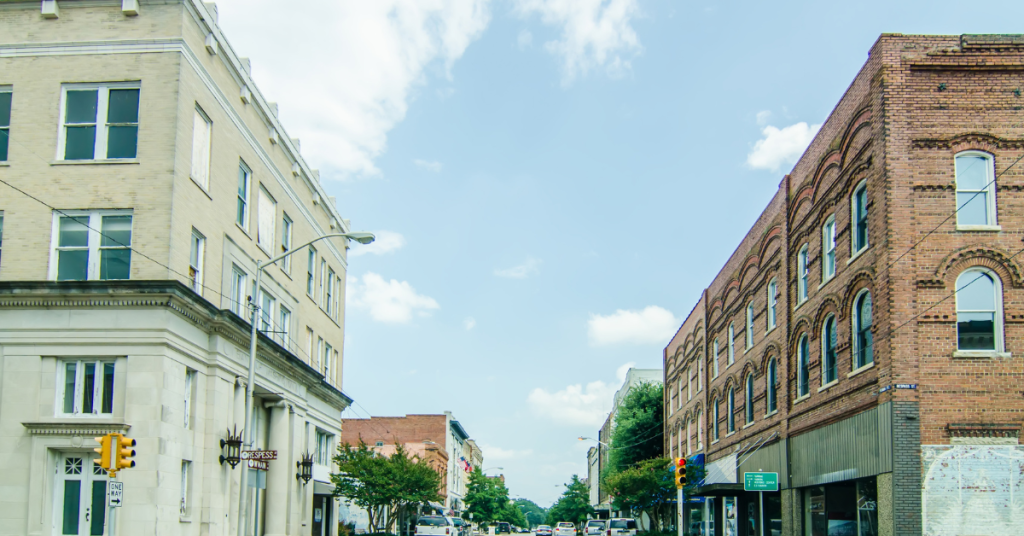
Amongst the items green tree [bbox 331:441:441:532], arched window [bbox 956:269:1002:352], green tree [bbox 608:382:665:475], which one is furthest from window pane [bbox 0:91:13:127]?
green tree [bbox 608:382:665:475]

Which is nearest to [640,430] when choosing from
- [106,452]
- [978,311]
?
[978,311]

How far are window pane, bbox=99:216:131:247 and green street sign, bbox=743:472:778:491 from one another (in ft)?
66.2

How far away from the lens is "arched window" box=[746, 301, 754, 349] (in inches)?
1528

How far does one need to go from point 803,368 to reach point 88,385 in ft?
70.3

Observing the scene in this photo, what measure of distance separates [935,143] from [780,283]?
37.2 feet

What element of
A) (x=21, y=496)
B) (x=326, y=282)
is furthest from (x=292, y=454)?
(x=21, y=496)

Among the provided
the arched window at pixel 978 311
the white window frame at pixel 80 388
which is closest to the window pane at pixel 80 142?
the white window frame at pixel 80 388

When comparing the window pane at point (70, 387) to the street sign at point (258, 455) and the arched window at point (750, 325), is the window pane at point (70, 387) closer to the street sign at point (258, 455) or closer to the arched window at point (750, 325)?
the street sign at point (258, 455)

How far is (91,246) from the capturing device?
2359cm

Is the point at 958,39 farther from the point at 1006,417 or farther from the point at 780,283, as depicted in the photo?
the point at 780,283

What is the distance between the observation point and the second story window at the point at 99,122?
2425 cm

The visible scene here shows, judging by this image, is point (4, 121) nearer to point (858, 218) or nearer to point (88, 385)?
point (88, 385)

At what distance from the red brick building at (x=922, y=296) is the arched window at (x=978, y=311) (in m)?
0.03

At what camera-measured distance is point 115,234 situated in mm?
23781
